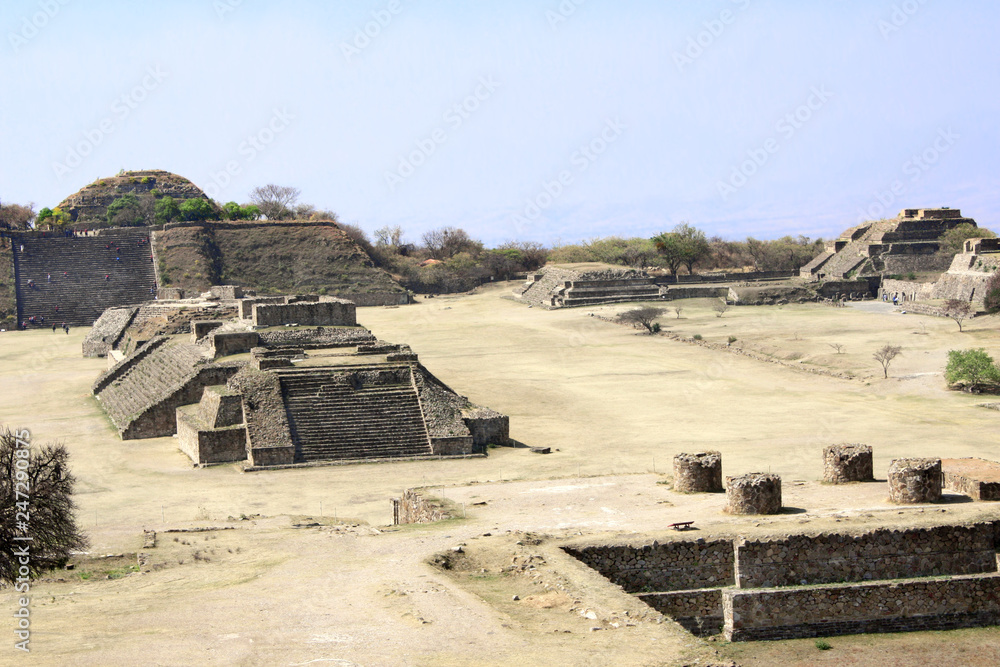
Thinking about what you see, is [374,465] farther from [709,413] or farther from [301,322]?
[301,322]

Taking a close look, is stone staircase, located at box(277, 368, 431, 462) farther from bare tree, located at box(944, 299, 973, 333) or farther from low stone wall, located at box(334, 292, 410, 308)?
low stone wall, located at box(334, 292, 410, 308)

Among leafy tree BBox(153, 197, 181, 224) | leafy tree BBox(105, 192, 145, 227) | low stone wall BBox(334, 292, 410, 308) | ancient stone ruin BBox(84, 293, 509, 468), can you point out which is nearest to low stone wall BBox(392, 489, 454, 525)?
ancient stone ruin BBox(84, 293, 509, 468)

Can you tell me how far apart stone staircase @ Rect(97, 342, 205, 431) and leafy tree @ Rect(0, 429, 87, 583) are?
17730 mm

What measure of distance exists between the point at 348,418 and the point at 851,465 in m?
13.6

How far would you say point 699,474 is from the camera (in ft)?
69.0

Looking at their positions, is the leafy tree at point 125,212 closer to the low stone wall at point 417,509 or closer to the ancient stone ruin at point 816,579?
the low stone wall at point 417,509

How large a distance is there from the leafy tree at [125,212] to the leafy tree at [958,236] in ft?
197

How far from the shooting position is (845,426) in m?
30.9

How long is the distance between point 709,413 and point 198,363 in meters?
15.5

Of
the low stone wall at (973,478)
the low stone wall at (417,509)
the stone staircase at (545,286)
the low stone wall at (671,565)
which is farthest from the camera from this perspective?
the stone staircase at (545,286)

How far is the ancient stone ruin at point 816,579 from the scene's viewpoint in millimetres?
15703

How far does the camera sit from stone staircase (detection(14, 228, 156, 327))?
69.9 m

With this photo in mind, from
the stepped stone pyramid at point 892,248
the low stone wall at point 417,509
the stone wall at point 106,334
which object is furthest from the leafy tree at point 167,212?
the low stone wall at point 417,509

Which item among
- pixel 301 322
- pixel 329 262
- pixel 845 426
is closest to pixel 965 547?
pixel 845 426
